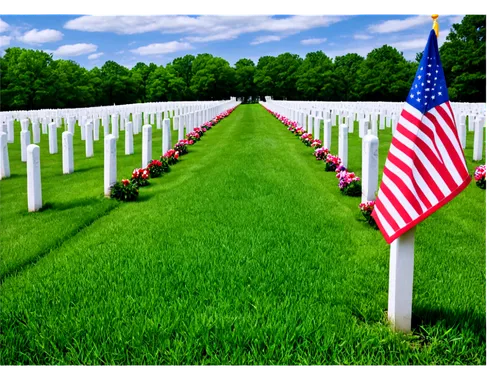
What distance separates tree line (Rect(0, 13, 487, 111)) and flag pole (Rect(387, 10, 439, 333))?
1530 centimetres

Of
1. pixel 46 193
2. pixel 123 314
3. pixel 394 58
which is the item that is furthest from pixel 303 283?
pixel 394 58

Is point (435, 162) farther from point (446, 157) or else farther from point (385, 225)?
point (385, 225)

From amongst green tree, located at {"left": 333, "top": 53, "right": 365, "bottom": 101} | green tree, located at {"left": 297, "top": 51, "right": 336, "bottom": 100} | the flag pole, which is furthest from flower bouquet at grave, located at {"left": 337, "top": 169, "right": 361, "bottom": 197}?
green tree, located at {"left": 333, "top": 53, "right": 365, "bottom": 101}

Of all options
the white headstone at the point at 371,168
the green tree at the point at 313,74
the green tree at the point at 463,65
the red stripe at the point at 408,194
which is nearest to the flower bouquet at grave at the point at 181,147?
the white headstone at the point at 371,168

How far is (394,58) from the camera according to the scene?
57531mm

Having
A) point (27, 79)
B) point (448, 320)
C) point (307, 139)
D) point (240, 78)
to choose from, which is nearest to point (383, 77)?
point (240, 78)

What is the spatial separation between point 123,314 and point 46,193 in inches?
248

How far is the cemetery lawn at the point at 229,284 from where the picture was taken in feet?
11.5

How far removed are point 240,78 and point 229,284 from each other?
140 ft

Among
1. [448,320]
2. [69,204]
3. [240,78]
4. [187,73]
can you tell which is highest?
[240,78]

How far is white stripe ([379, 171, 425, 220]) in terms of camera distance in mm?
3337

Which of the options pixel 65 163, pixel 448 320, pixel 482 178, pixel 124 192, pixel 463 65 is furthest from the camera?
pixel 463 65

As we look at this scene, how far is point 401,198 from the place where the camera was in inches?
133

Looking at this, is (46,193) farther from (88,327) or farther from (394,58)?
(394,58)
